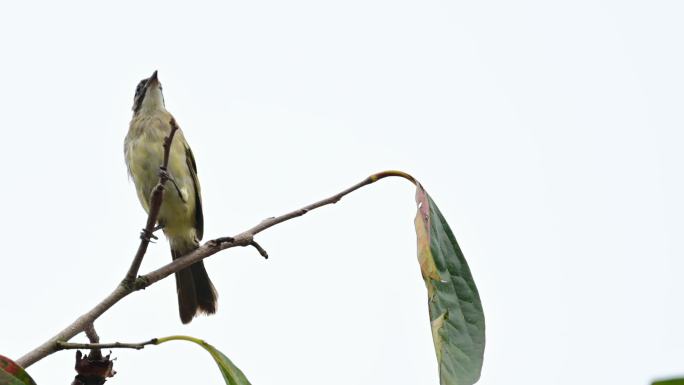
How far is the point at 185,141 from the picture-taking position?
5.47 meters

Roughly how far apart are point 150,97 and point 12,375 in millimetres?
4278

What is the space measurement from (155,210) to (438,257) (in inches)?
28.4

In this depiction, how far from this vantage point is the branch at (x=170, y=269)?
68.6 inches

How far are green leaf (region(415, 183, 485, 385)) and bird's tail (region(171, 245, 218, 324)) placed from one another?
299 centimetres

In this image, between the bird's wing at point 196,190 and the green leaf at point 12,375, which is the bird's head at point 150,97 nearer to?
the bird's wing at point 196,190

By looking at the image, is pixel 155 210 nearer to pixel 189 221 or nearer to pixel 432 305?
pixel 432 305

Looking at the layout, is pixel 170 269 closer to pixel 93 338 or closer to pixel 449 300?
pixel 93 338

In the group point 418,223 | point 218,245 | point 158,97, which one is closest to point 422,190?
point 418,223

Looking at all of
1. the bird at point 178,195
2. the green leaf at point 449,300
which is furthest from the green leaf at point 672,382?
the bird at point 178,195

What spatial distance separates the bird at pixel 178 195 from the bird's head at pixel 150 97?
221 millimetres

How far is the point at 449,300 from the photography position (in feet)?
7.18

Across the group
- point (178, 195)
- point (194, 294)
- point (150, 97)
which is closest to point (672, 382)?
point (178, 195)

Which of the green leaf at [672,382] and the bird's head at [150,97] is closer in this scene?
the green leaf at [672,382]

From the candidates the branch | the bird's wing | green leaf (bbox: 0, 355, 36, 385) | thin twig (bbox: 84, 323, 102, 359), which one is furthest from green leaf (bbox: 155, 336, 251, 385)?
the bird's wing
